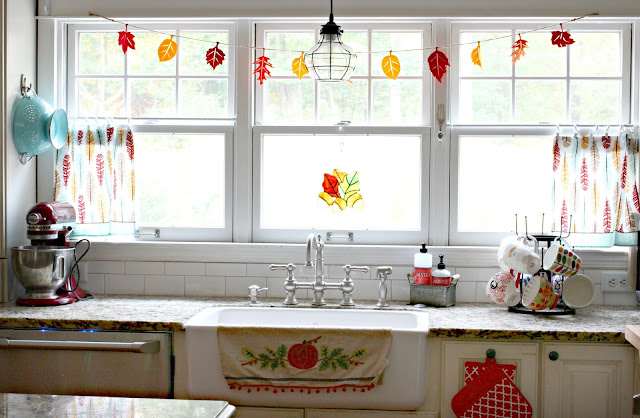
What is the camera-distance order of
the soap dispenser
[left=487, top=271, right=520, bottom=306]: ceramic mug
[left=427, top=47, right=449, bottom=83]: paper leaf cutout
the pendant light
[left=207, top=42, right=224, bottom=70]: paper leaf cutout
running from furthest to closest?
[left=207, top=42, right=224, bottom=70]: paper leaf cutout < [left=427, top=47, right=449, bottom=83]: paper leaf cutout < the soap dispenser < [left=487, top=271, right=520, bottom=306]: ceramic mug < the pendant light

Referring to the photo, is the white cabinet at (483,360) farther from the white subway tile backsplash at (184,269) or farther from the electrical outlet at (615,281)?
the white subway tile backsplash at (184,269)

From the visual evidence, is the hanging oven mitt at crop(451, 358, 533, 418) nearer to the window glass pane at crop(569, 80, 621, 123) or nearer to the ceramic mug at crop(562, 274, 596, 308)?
the ceramic mug at crop(562, 274, 596, 308)

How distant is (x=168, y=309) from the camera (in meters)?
3.45

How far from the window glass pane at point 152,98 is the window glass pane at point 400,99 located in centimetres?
108

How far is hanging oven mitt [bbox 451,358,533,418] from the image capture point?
120 inches

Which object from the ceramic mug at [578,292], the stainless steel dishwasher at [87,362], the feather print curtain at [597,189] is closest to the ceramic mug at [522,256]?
the ceramic mug at [578,292]

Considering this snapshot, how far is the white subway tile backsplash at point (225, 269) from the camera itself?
3.83 m

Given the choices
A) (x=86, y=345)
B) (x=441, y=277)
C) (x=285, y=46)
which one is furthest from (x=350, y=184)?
(x=86, y=345)

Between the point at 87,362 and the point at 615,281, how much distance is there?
2.53 metres

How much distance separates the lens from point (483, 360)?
10.1 feet

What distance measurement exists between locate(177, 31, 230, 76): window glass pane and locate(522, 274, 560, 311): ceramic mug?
1.89 meters

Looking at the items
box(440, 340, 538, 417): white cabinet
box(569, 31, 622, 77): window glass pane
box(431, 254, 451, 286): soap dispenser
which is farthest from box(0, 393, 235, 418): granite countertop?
box(569, 31, 622, 77): window glass pane

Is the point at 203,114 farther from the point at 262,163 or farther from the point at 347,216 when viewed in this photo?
the point at 347,216

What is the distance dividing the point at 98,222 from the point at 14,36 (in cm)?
101
